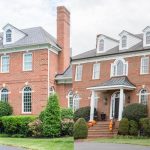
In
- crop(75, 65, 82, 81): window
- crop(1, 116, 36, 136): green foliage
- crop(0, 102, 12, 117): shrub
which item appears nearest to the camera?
crop(75, 65, 82, 81): window

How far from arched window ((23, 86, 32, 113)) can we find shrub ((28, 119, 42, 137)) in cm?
598

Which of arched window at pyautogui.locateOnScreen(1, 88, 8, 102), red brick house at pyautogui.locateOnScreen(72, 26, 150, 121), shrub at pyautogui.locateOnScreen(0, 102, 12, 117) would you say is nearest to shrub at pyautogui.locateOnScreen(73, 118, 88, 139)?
red brick house at pyautogui.locateOnScreen(72, 26, 150, 121)

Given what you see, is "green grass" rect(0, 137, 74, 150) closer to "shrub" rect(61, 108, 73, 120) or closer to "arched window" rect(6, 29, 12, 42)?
"shrub" rect(61, 108, 73, 120)

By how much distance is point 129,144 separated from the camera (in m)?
6.20

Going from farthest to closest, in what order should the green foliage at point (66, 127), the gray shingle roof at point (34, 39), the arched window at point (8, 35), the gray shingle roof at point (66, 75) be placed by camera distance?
the arched window at point (8, 35)
the gray shingle roof at point (34, 39)
the gray shingle roof at point (66, 75)
the green foliage at point (66, 127)

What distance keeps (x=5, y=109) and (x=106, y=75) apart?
2060cm

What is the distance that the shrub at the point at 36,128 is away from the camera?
20.8m

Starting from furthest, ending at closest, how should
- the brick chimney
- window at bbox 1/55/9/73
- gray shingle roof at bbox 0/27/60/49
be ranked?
window at bbox 1/55/9/73 < gray shingle roof at bbox 0/27/60/49 < the brick chimney

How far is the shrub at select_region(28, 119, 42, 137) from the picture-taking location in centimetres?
2083

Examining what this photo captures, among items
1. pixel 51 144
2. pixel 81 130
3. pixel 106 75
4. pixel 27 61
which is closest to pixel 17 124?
pixel 27 61

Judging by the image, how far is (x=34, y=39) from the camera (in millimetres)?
27859

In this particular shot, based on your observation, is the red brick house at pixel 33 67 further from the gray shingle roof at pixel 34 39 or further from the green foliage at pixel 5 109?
the green foliage at pixel 5 109

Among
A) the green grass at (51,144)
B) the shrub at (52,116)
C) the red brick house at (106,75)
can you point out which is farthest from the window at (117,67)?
the shrub at (52,116)

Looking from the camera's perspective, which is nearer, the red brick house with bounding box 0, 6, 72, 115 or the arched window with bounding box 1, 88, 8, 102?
the red brick house with bounding box 0, 6, 72, 115
